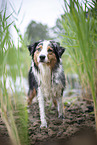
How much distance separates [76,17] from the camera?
2.41 ft

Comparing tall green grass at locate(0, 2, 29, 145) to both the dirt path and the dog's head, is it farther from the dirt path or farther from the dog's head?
the dog's head

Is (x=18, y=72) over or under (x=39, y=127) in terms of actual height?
over

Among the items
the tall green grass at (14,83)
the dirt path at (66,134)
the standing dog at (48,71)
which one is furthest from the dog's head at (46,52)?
the dirt path at (66,134)

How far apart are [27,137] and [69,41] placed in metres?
1.04

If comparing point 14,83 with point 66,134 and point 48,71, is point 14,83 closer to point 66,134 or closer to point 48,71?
point 66,134

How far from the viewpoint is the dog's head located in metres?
1.29

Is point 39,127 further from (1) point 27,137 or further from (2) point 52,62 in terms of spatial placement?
(2) point 52,62

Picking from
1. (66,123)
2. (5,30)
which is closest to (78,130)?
(66,123)

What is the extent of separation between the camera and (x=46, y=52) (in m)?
1.32

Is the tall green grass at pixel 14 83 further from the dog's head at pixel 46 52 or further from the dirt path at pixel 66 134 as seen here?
the dog's head at pixel 46 52

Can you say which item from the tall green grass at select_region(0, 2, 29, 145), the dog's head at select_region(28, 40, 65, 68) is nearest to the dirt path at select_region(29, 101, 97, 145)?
the tall green grass at select_region(0, 2, 29, 145)

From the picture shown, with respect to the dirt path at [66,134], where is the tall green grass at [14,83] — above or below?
above

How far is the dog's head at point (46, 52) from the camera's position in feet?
4.24

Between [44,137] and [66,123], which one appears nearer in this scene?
[44,137]
